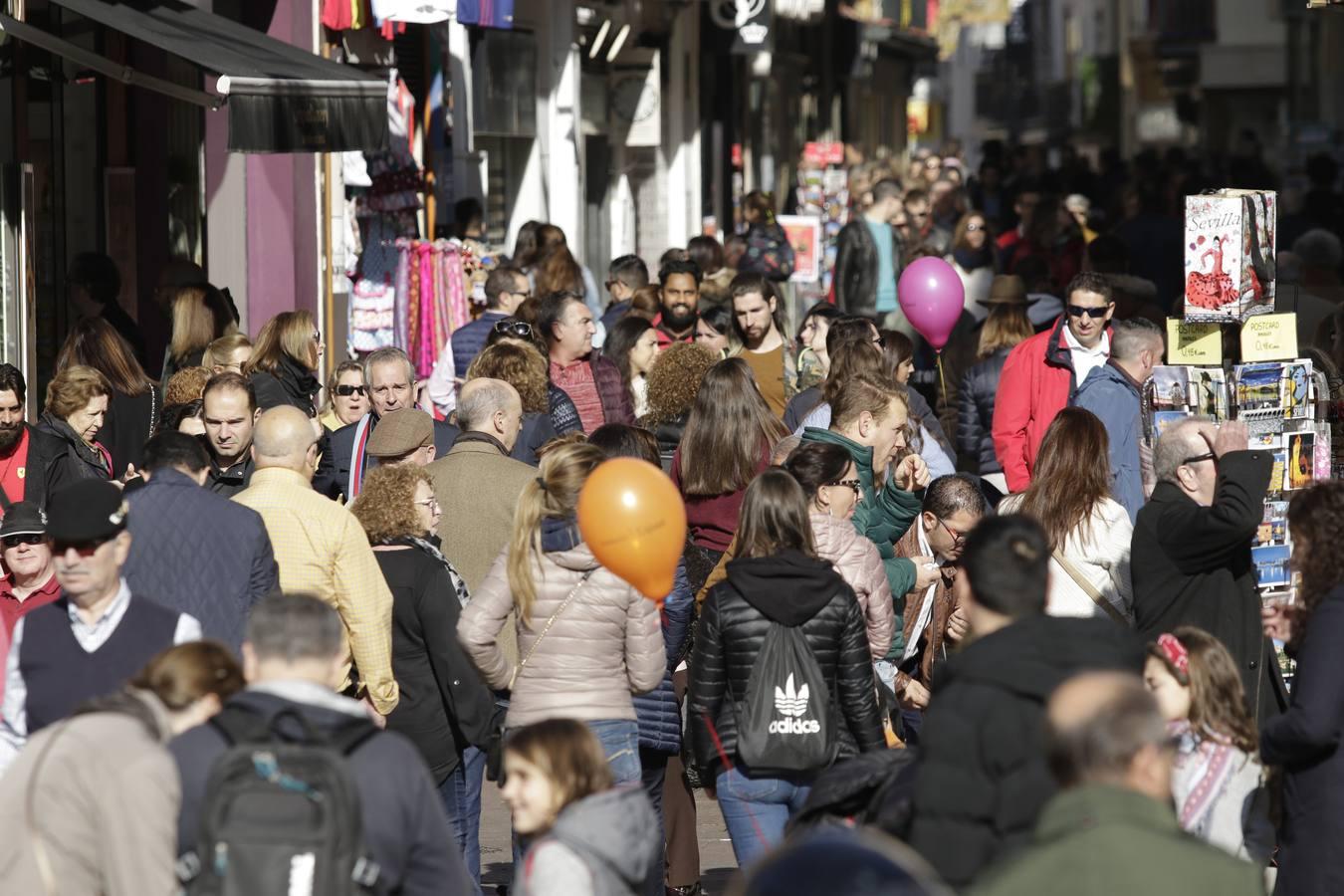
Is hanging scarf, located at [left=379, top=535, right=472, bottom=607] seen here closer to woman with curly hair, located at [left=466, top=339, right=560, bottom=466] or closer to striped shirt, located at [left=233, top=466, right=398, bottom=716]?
striped shirt, located at [left=233, top=466, right=398, bottom=716]

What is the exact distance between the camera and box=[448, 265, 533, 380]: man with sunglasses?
12.0 meters

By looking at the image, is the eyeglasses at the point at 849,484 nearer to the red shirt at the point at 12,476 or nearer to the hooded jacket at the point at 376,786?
the hooded jacket at the point at 376,786

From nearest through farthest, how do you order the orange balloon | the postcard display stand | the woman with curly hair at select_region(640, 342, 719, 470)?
the orange balloon → the postcard display stand → the woman with curly hair at select_region(640, 342, 719, 470)

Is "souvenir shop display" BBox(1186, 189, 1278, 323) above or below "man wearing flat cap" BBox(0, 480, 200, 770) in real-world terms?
above

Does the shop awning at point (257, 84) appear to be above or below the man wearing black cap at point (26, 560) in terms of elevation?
above

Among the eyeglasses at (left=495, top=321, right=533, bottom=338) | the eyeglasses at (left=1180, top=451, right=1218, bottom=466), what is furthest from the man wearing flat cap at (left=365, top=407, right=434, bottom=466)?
the eyeglasses at (left=1180, top=451, right=1218, bottom=466)

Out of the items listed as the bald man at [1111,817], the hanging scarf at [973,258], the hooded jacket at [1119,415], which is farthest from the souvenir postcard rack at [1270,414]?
the hanging scarf at [973,258]

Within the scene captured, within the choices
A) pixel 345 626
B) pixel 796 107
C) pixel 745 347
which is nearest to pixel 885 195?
pixel 745 347

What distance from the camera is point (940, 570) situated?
793 cm

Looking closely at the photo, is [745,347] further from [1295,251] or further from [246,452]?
[1295,251]

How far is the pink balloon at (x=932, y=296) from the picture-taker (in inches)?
512

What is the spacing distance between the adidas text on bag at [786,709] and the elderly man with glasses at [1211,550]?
118 centimetres

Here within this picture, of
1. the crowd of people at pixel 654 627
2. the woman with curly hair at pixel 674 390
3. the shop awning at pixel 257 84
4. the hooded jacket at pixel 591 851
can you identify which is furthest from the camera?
the shop awning at pixel 257 84

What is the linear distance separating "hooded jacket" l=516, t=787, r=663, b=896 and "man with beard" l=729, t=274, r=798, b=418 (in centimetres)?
622
